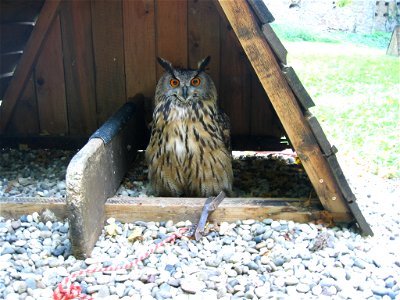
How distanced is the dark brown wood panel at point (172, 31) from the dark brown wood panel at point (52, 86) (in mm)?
840

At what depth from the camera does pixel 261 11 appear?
97.1 inches

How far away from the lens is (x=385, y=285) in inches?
93.1

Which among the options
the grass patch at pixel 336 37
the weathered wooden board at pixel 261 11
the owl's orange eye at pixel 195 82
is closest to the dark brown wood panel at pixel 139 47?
the owl's orange eye at pixel 195 82

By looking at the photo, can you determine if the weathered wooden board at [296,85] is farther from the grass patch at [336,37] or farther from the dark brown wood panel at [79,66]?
the grass patch at [336,37]

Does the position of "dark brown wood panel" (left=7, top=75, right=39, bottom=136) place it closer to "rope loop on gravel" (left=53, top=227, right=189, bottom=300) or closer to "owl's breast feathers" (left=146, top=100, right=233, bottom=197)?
"owl's breast feathers" (left=146, top=100, right=233, bottom=197)

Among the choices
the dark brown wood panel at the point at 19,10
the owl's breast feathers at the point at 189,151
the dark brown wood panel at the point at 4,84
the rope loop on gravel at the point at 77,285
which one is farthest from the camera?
the dark brown wood panel at the point at 4,84

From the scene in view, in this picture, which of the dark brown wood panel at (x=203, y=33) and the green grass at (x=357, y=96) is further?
the green grass at (x=357, y=96)

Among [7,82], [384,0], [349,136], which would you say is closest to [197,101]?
[7,82]

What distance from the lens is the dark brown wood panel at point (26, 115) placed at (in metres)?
4.35

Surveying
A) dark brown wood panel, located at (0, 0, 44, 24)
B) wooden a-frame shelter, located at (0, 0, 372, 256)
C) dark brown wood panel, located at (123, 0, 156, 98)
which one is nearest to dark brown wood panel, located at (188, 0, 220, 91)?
wooden a-frame shelter, located at (0, 0, 372, 256)

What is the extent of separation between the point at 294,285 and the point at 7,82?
3.17 meters

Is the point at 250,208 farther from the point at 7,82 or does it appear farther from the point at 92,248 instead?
the point at 7,82

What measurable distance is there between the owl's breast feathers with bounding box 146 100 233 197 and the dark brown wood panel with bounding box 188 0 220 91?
87 centimetres

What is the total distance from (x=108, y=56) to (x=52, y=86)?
0.58 metres
